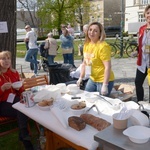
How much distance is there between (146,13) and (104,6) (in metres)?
49.7

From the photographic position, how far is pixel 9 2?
151 inches

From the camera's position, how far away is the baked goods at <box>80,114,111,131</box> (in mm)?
1743

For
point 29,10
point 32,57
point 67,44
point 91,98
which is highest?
point 29,10

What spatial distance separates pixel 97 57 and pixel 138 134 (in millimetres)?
1530

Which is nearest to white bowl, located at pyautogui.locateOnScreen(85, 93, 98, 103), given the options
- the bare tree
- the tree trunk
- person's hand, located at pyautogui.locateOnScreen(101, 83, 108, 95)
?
person's hand, located at pyautogui.locateOnScreen(101, 83, 108, 95)

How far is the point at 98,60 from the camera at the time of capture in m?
2.80

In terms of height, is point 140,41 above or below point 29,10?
below

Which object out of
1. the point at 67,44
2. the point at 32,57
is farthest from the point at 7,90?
the point at 67,44

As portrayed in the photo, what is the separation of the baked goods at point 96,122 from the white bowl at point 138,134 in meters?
0.35

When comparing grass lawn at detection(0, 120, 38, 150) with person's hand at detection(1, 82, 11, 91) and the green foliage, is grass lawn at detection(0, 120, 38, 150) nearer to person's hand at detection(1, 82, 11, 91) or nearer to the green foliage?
person's hand at detection(1, 82, 11, 91)

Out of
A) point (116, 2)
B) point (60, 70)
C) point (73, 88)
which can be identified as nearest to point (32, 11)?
point (116, 2)

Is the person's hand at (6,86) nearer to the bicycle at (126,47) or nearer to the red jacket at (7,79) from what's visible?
the red jacket at (7,79)

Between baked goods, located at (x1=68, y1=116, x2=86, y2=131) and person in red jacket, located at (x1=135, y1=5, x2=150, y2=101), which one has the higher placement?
person in red jacket, located at (x1=135, y1=5, x2=150, y2=101)

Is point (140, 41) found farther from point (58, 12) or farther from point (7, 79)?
point (58, 12)
